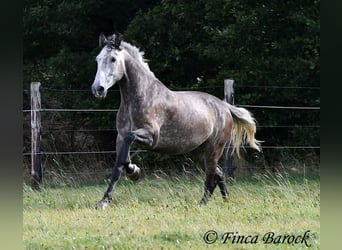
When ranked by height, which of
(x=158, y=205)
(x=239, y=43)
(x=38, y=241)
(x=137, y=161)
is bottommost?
(x=137, y=161)

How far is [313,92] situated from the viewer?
1217 centimetres

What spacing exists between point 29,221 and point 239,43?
7932 millimetres

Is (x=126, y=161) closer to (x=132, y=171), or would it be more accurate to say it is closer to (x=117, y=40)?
(x=132, y=171)

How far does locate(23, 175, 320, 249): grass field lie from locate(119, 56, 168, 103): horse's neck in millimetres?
1322

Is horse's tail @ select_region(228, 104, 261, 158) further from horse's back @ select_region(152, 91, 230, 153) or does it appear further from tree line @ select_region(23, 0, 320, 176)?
tree line @ select_region(23, 0, 320, 176)

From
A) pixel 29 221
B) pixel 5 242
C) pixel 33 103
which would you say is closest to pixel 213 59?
pixel 33 103

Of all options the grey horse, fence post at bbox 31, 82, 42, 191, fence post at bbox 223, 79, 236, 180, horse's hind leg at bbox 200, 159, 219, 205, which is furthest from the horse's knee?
fence post at bbox 223, 79, 236, 180

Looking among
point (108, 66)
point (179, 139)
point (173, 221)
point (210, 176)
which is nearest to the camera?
point (173, 221)

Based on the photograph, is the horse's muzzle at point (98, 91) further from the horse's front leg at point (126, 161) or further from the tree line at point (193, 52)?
the tree line at point (193, 52)

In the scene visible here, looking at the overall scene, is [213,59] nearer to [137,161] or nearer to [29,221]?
[137,161]

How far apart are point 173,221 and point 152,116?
209 cm

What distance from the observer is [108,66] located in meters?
6.65

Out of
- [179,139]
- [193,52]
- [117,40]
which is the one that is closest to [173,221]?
[179,139]

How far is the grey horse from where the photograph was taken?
6617 millimetres
